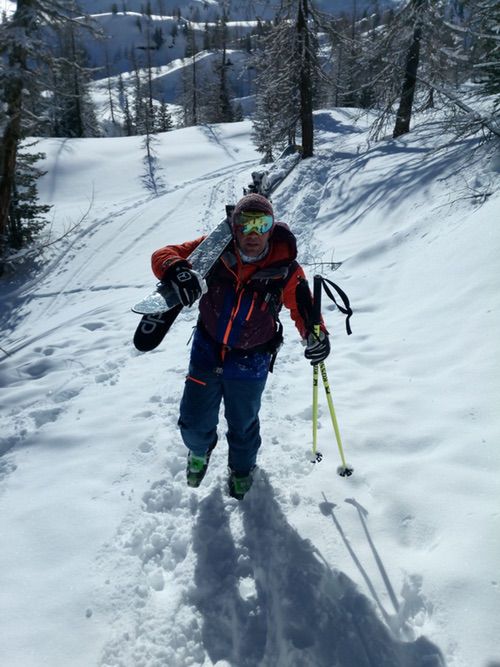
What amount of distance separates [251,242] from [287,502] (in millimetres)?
2090

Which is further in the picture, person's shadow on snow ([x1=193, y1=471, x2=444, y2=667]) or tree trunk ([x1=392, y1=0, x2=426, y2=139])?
tree trunk ([x1=392, y1=0, x2=426, y2=139])

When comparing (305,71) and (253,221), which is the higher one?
(305,71)

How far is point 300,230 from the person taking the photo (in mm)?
12266

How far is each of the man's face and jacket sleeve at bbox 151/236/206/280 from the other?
1.47 ft

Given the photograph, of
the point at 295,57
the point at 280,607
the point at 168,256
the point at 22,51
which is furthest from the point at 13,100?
the point at 280,607

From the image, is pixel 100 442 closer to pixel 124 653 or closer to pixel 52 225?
pixel 124 653

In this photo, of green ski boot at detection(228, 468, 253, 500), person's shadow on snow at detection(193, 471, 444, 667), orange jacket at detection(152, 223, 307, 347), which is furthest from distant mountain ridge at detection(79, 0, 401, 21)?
person's shadow on snow at detection(193, 471, 444, 667)

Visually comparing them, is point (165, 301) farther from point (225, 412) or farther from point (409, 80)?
point (409, 80)

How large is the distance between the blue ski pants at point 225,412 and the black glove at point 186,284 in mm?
648

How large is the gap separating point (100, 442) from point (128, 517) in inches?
45.9

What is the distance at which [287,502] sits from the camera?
3465 mm

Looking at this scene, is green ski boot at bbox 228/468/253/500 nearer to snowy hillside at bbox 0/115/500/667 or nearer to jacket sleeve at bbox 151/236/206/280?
snowy hillside at bbox 0/115/500/667

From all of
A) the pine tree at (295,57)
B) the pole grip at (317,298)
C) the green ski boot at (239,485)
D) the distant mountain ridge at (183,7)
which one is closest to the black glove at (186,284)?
the pole grip at (317,298)

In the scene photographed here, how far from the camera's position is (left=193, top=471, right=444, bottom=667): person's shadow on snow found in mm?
2434
